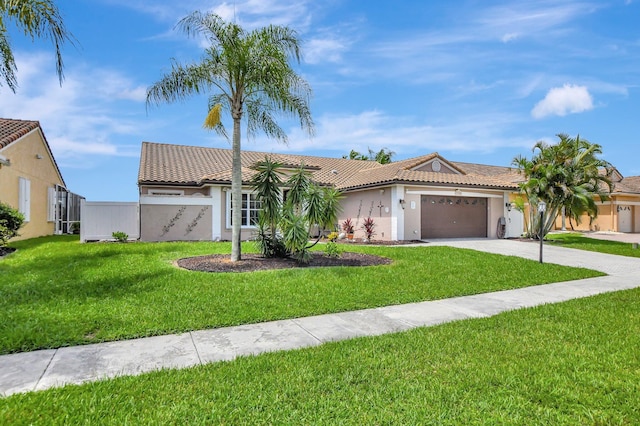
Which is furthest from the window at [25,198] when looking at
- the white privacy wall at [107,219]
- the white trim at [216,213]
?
the white trim at [216,213]

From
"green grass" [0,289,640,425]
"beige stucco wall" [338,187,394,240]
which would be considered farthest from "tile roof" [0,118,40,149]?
"green grass" [0,289,640,425]

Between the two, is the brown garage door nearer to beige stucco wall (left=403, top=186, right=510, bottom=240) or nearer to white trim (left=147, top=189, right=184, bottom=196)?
beige stucco wall (left=403, top=186, right=510, bottom=240)

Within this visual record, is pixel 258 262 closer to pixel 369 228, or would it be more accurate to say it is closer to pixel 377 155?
pixel 369 228

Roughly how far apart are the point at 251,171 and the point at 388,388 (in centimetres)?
1750

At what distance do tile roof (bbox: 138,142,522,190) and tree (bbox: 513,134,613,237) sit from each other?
65.0 inches

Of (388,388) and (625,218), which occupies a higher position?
(625,218)

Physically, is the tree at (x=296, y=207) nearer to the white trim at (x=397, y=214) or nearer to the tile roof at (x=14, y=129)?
the white trim at (x=397, y=214)

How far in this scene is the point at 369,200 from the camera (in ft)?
65.3

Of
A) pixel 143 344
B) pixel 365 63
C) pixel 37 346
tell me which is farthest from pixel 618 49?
pixel 37 346

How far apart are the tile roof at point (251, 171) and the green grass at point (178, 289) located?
6.84 meters

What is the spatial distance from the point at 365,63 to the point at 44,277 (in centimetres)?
1207

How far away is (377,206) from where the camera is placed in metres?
19.2

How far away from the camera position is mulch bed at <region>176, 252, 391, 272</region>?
9.95m

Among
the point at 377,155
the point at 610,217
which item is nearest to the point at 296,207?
the point at 610,217
